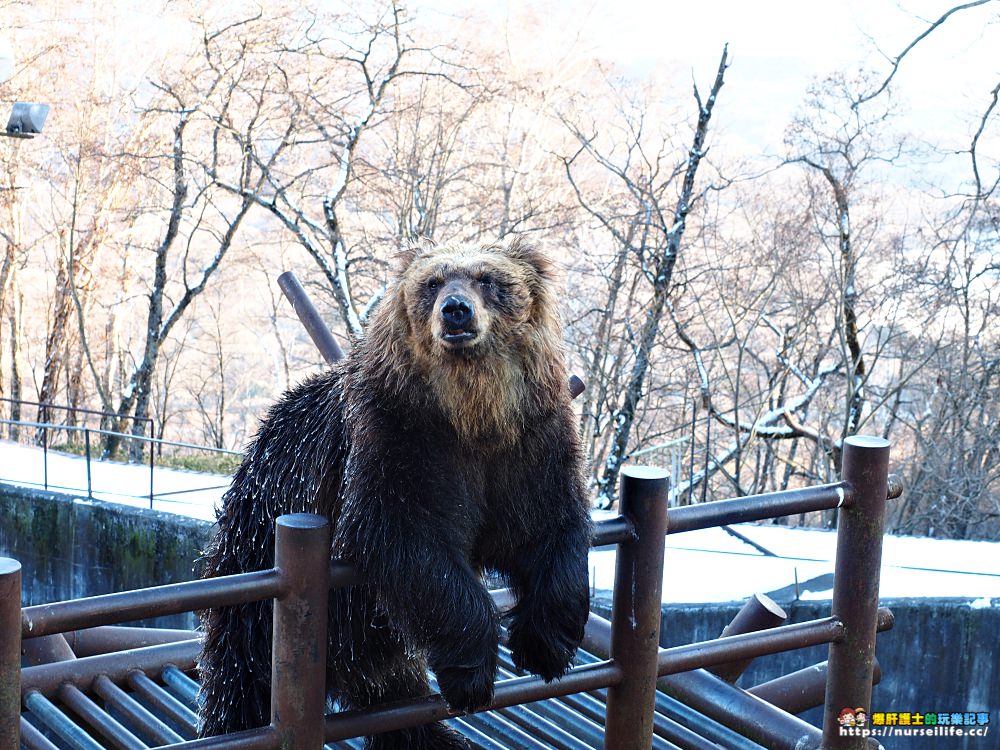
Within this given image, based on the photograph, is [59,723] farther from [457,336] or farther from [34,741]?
[457,336]

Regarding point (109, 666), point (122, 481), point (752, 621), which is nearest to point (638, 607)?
point (752, 621)

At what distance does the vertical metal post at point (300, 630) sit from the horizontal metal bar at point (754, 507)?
0.93 meters

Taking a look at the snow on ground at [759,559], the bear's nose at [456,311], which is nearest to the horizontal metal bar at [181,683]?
the bear's nose at [456,311]

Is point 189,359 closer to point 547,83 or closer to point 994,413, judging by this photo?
point 547,83

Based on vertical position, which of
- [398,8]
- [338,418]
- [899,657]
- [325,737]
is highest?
[398,8]

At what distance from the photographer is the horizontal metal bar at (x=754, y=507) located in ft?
9.26

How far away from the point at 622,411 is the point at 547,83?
6.68m

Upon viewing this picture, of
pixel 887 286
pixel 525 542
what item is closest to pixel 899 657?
pixel 525 542

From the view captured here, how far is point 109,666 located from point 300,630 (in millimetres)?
1779

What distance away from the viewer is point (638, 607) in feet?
9.18

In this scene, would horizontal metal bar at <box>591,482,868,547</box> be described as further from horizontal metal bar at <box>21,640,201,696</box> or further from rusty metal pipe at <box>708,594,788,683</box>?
horizontal metal bar at <box>21,640,201,696</box>

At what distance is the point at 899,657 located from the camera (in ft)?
21.9

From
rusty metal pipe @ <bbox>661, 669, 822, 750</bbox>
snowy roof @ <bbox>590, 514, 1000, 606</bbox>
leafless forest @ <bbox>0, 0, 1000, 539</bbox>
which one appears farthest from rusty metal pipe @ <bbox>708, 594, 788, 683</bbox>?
leafless forest @ <bbox>0, 0, 1000, 539</bbox>

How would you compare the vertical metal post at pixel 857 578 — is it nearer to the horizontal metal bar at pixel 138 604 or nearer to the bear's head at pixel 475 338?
the bear's head at pixel 475 338
